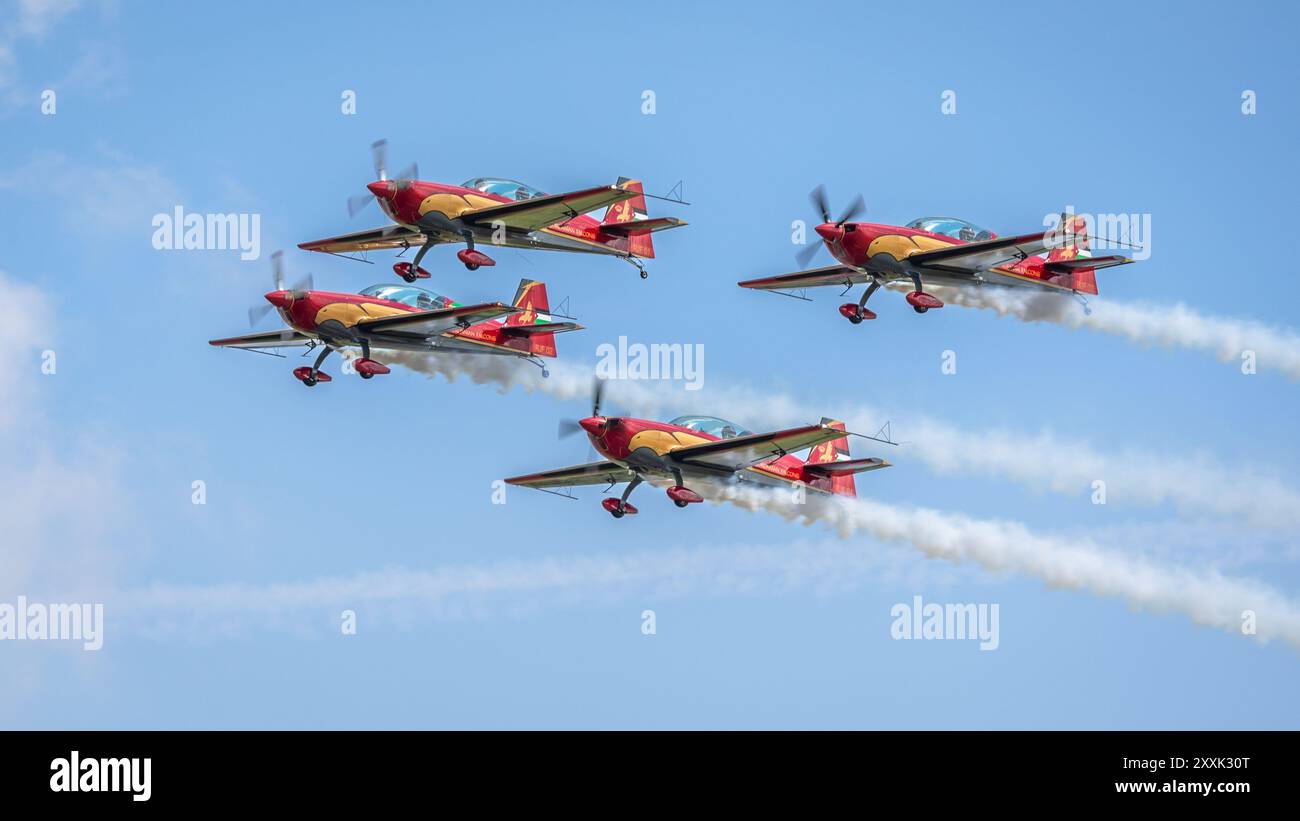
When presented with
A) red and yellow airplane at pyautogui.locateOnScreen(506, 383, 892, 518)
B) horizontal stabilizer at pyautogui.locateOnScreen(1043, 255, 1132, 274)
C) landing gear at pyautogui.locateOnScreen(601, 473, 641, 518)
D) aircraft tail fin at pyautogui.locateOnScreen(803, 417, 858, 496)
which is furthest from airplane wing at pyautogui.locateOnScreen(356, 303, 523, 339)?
horizontal stabilizer at pyautogui.locateOnScreen(1043, 255, 1132, 274)

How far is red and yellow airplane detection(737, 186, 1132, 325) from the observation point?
213ft

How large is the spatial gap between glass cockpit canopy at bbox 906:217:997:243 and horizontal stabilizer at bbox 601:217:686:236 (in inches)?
227

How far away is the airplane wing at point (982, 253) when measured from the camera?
6488 cm

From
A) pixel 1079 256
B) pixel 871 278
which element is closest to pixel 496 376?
pixel 871 278

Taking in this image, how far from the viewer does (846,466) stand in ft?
211

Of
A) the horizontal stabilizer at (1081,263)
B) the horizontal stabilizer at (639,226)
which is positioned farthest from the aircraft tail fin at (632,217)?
the horizontal stabilizer at (1081,263)

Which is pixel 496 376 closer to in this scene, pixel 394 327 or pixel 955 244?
pixel 394 327

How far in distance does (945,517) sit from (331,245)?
17.1 m

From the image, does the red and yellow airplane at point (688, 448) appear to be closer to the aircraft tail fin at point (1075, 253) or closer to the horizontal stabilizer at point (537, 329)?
the horizontal stabilizer at point (537, 329)

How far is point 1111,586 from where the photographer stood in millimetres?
68812

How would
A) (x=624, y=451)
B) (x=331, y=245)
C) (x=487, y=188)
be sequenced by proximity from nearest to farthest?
(x=624, y=451), (x=487, y=188), (x=331, y=245)

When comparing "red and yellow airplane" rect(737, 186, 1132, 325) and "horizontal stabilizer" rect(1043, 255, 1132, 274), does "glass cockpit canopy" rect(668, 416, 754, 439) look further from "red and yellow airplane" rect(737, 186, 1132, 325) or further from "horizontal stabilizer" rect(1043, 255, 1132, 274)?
"horizontal stabilizer" rect(1043, 255, 1132, 274)
